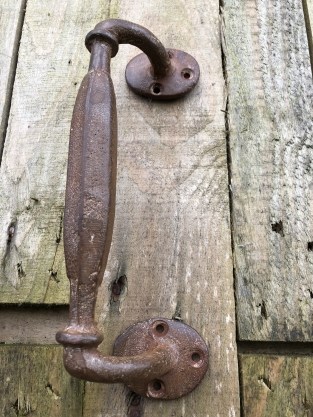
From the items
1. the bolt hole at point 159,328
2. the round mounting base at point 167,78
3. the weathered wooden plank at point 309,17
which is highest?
the weathered wooden plank at point 309,17

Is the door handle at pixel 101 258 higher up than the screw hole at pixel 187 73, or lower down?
lower down

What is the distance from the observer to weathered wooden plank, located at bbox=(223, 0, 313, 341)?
2.28 ft

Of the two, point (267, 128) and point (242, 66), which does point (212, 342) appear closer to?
point (267, 128)

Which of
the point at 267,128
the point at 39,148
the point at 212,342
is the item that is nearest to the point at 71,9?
the point at 39,148

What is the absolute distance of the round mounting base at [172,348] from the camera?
0.65 m

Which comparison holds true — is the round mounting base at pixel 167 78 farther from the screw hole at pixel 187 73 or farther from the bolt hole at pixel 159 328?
the bolt hole at pixel 159 328

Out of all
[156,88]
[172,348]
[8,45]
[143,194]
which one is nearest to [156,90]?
[156,88]

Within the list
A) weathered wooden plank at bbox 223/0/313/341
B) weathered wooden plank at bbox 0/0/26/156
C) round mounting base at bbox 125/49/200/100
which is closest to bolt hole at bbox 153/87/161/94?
round mounting base at bbox 125/49/200/100

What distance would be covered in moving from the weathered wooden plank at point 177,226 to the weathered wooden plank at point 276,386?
0.02 meters

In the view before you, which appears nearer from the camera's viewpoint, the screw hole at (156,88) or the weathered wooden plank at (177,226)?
the weathered wooden plank at (177,226)

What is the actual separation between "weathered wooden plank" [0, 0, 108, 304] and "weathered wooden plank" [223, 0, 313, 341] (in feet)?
0.95

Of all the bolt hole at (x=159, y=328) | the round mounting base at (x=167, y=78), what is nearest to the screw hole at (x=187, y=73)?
the round mounting base at (x=167, y=78)

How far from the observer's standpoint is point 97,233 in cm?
53

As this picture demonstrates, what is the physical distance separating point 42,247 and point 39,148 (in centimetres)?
19
